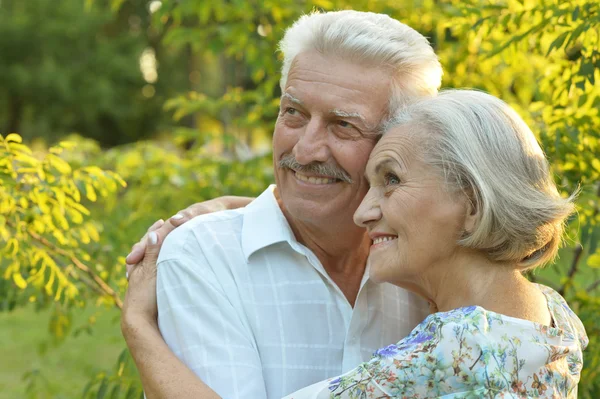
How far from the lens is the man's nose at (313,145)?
2.69 metres

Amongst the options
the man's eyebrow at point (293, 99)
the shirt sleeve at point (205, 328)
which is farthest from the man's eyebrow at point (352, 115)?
the shirt sleeve at point (205, 328)

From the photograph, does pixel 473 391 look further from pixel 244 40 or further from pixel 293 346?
pixel 244 40

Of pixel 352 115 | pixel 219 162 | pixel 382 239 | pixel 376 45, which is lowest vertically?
pixel 219 162

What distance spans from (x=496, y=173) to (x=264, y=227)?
0.82 metres

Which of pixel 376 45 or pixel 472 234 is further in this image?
pixel 376 45

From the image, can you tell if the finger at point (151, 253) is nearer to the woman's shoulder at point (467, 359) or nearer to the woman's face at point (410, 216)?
the woman's face at point (410, 216)

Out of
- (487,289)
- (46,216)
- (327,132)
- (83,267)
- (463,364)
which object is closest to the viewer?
(463,364)

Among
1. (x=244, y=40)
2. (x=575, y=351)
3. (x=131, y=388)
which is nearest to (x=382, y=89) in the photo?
(x=575, y=351)

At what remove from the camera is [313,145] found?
8.85ft

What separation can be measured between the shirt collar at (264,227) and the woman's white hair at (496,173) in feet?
2.01

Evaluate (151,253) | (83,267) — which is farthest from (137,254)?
(83,267)

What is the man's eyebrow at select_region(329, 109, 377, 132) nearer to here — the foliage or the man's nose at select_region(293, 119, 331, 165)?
the man's nose at select_region(293, 119, 331, 165)

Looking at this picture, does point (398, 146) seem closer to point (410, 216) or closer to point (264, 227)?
point (410, 216)

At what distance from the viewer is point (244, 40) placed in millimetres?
4777
